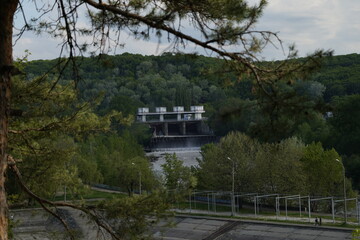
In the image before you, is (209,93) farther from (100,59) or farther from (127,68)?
(100,59)

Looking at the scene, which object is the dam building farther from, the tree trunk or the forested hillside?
the tree trunk

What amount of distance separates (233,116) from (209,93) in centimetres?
11426

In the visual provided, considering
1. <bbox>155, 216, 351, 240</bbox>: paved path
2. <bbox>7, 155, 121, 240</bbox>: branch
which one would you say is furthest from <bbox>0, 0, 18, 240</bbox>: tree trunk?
<bbox>155, 216, 351, 240</bbox>: paved path

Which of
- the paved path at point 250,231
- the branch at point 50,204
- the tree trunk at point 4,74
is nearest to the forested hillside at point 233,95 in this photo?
the tree trunk at point 4,74

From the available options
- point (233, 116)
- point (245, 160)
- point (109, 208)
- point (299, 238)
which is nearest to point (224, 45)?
point (233, 116)

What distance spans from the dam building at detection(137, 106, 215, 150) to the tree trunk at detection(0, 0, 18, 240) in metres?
93.7

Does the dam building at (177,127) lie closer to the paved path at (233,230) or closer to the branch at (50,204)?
the paved path at (233,230)

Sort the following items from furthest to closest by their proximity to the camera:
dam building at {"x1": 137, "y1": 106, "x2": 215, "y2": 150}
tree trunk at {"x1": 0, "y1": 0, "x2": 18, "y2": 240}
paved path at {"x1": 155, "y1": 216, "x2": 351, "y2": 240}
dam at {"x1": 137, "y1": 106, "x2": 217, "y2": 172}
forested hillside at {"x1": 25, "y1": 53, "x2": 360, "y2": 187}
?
dam building at {"x1": 137, "y1": 106, "x2": 215, "y2": 150}, dam at {"x1": 137, "y1": 106, "x2": 217, "y2": 172}, paved path at {"x1": 155, "y1": 216, "x2": 351, "y2": 240}, tree trunk at {"x1": 0, "y1": 0, "x2": 18, "y2": 240}, forested hillside at {"x1": 25, "y1": 53, "x2": 360, "y2": 187}

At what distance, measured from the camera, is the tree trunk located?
6.59 metres

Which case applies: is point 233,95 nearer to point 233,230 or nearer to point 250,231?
point 233,230

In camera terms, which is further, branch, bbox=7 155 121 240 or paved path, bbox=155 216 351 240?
paved path, bbox=155 216 351 240

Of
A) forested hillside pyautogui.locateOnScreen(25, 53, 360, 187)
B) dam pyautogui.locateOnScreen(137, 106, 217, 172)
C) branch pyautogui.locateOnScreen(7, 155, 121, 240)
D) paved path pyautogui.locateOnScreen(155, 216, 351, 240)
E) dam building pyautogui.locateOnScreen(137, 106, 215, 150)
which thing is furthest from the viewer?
dam building pyautogui.locateOnScreen(137, 106, 215, 150)

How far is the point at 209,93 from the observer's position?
119438 millimetres

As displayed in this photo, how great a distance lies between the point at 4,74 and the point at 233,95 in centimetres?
10665
